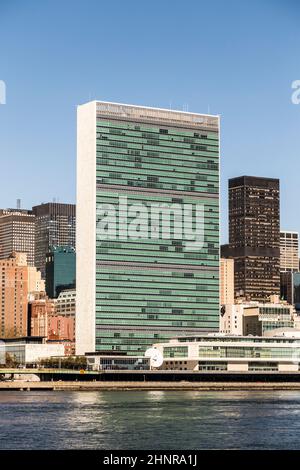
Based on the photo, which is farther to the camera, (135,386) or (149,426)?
(135,386)

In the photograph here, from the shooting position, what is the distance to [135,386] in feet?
604

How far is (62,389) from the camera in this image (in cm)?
17838

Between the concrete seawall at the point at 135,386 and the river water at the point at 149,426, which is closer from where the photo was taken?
the river water at the point at 149,426

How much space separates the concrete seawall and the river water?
58389mm

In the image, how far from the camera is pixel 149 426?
8356cm

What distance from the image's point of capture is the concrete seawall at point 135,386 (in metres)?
180

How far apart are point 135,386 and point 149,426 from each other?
101 m

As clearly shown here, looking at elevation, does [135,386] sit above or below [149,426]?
below

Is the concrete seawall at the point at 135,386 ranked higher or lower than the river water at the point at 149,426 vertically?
lower

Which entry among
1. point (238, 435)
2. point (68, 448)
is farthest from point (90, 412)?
point (68, 448)

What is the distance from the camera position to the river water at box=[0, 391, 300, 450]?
6988 centimetres

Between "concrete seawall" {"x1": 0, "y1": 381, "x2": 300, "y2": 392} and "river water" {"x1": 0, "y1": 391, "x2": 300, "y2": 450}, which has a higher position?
"river water" {"x1": 0, "y1": 391, "x2": 300, "y2": 450}

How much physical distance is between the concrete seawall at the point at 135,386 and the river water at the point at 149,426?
2299 inches
